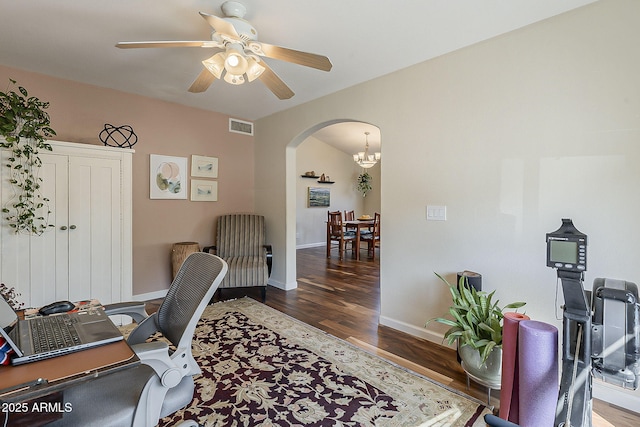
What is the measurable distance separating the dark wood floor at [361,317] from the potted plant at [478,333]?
0.21 metres

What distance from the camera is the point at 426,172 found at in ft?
8.89

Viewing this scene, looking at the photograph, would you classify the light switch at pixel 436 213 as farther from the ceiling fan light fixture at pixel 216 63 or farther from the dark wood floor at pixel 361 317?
the ceiling fan light fixture at pixel 216 63

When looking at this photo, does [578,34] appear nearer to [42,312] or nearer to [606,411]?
[606,411]

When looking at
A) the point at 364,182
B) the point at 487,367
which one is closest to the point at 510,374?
the point at 487,367

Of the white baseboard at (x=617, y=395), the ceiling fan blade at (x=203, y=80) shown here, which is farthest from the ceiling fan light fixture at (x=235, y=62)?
the white baseboard at (x=617, y=395)

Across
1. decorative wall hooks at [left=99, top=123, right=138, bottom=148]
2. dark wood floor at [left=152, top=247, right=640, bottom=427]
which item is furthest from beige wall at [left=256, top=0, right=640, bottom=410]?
decorative wall hooks at [left=99, top=123, right=138, bottom=148]

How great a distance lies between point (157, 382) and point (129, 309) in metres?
0.58

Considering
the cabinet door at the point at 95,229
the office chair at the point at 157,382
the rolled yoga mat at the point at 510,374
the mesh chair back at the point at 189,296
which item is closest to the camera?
the office chair at the point at 157,382

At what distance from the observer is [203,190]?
14.0 ft

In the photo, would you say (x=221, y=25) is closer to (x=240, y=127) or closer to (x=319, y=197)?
(x=240, y=127)

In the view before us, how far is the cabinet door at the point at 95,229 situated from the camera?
9.03ft

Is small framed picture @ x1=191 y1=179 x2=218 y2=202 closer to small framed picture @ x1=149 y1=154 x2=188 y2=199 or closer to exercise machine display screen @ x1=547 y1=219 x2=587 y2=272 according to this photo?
small framed picture @ x1=149 y1=154 x2=188 y2=199

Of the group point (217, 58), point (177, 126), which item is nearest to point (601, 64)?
point (217, 58)

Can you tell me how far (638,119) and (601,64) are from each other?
0.41m
